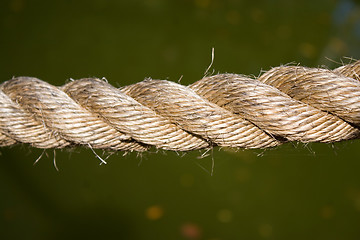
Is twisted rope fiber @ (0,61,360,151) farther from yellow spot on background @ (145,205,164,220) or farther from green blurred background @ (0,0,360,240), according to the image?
yellow spot on background @ (145,205,164,220)

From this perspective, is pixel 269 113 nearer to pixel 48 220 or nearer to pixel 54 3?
pixel 48 220

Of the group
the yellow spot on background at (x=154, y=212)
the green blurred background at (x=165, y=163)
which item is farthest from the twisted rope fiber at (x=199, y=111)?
the yellow spot on background at (x=154, y=212)

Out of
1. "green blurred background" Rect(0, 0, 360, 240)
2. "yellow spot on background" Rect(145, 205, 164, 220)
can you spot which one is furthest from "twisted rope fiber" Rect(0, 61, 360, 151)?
"yellow spot on background" Rect(145, 205, 164, 220)

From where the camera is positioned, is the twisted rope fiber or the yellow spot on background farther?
the yellow spot on background

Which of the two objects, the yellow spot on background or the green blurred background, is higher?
the green blurred background

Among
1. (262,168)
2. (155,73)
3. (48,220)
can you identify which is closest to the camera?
(48,220)

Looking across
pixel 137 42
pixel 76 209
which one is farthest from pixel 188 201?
pixel 137 42
